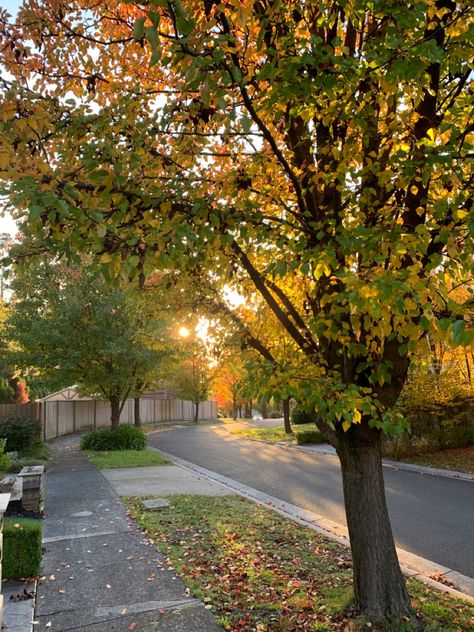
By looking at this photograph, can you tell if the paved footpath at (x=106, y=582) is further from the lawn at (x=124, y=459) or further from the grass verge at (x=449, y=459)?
the grass verge at (x=449, y=459)

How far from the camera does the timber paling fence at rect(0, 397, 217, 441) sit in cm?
2128

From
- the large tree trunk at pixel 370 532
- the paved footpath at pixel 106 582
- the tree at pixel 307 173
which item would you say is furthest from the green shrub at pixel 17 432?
the large tree trunk at pixel 370 532

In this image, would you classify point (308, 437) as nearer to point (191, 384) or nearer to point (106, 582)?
point (106, 582)

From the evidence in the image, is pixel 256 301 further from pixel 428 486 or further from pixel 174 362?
pixel 174 362

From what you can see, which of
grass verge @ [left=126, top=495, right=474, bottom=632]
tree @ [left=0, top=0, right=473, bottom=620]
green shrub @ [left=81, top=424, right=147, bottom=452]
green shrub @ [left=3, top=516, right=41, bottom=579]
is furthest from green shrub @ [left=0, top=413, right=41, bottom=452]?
tree @ [left=0, top=0, right=473, bottom=620]

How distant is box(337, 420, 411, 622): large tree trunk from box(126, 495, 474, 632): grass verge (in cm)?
21

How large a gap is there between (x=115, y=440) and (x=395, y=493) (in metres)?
11.1

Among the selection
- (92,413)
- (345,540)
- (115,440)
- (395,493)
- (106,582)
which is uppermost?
(92,413)

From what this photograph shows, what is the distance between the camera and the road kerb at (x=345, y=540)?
5492 mm

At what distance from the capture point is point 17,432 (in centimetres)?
1591

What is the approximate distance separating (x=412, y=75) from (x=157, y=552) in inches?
230

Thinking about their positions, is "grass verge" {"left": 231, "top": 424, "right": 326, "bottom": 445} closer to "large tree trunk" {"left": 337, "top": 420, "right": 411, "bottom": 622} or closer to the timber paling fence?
the timber paling fence

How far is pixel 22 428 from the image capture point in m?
16.0

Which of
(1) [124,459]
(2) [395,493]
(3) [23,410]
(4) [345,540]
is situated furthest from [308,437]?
(4) [345,540]
